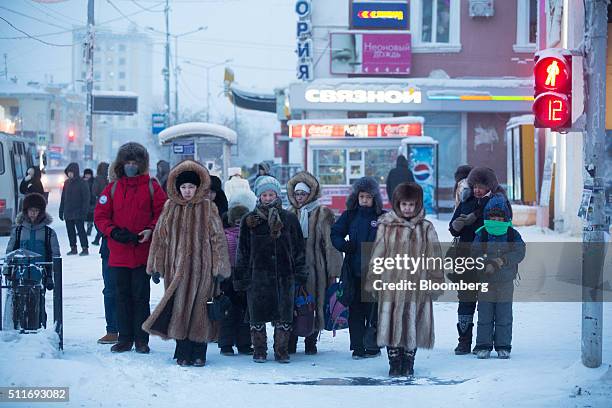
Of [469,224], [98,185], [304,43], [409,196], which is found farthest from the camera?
[304,43]

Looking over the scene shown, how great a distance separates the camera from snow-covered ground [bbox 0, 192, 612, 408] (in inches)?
275

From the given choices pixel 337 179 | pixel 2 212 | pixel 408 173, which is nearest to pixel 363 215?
pixel 408 173

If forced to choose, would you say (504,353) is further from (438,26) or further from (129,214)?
(438,26)

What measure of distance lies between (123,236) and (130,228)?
0.63 feet

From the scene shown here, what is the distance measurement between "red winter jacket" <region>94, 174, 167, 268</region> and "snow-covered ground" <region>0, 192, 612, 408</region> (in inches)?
33.1

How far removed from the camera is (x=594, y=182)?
768cm

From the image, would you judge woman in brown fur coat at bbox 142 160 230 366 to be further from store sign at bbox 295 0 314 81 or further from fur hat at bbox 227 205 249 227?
store sign at bbox 295 0 314 81

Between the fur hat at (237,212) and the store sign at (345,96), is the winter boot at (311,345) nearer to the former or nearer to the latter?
the fur hat at (237,212)

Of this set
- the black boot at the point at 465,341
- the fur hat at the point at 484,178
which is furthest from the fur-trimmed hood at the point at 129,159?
the black boot at the point at 465,341

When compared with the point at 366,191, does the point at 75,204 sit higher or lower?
lower

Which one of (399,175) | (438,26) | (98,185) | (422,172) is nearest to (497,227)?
(98,185)

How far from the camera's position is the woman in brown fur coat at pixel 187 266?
8.38 meters

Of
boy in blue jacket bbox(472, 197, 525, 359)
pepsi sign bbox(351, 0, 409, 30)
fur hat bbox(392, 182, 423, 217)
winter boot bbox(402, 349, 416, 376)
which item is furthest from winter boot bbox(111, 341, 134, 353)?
pepsi sign bbox(351, 0, 409, 30)

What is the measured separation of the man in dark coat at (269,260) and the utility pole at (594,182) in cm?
232
